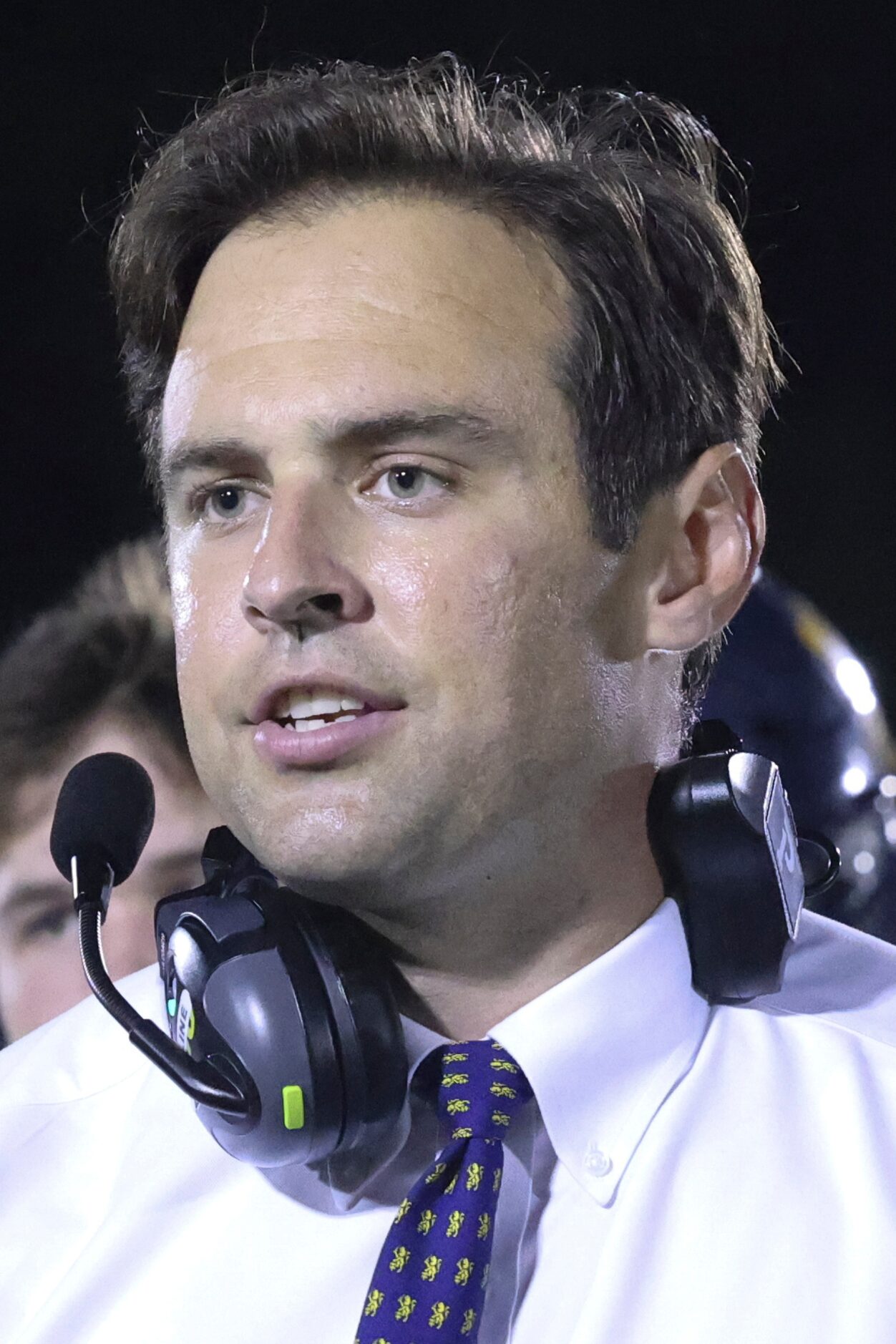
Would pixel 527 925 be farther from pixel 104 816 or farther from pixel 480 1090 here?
pixel 104 816

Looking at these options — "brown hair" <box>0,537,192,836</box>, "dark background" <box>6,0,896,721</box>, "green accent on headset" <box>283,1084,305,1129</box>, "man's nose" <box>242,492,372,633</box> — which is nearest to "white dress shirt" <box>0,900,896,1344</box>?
"green accent on headset" <box>283,1084,305,1129</box>

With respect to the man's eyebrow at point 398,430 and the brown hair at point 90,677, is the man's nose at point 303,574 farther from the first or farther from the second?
the brown hair at point 90,677

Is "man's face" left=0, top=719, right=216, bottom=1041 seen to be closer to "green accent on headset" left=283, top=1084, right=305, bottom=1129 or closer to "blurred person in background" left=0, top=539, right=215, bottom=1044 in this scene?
"blurred person in background" left=0, top=539, right=215, bottom=1044

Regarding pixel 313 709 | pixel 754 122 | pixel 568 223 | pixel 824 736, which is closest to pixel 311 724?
pixel 313 709

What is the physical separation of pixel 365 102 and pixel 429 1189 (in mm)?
992

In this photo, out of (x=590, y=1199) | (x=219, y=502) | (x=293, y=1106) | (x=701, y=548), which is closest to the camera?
(x=293, y=1106)

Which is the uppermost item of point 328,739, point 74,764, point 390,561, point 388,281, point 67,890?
point 388,281

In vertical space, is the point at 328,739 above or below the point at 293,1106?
above

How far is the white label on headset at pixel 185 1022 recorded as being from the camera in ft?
3.84

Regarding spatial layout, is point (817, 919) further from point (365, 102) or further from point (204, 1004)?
point (365, 102)

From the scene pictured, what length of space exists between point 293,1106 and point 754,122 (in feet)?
5.17

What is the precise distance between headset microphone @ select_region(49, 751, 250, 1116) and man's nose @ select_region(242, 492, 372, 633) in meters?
0.19

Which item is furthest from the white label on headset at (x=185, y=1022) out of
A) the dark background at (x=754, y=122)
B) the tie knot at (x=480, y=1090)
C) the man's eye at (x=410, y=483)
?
the dark background at (x=754, y=122)

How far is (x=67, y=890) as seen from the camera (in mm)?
2172
